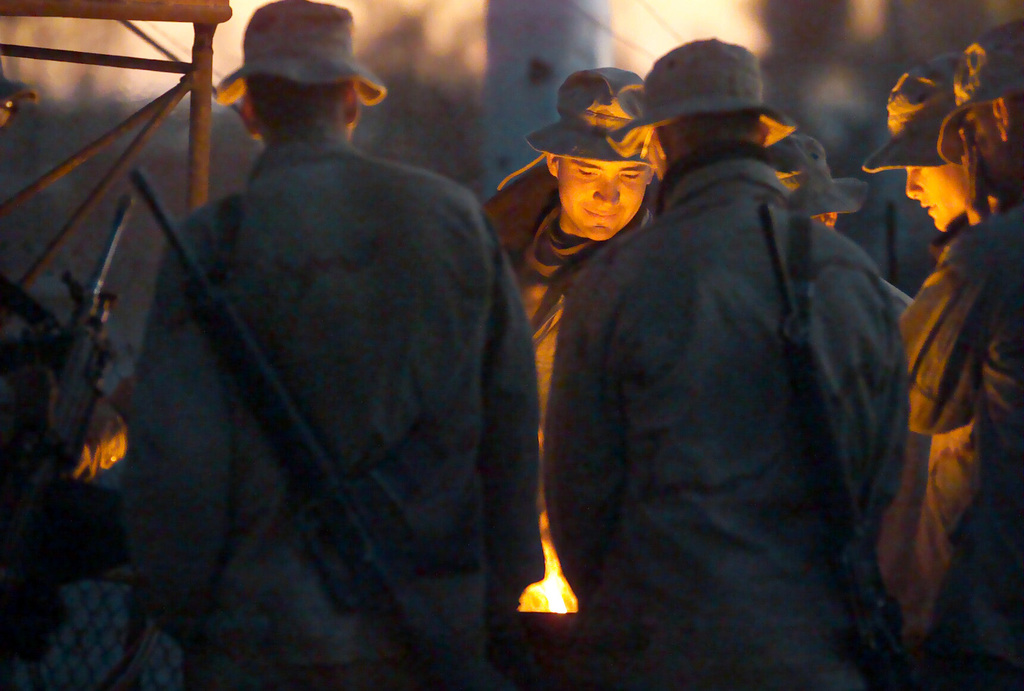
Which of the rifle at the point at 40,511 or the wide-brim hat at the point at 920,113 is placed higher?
the wide-brim hat at the point at 920,113

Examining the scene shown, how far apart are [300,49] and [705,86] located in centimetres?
86

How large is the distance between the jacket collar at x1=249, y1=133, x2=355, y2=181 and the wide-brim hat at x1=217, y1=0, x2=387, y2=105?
0.39ft

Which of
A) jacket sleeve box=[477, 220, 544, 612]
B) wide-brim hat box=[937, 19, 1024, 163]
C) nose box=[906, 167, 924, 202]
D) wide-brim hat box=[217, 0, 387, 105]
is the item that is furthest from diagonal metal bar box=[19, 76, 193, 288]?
wide-brim hat box=[937, 19, 1024, 163]

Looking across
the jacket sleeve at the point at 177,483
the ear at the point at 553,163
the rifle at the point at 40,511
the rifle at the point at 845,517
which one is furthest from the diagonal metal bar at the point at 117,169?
the rifle at the point at 845,517

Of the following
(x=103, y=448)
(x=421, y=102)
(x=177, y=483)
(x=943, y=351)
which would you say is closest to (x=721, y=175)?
(x=943, y=351)

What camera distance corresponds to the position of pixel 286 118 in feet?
7.41

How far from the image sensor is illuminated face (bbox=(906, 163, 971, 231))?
3367mm

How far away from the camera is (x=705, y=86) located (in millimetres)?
2389

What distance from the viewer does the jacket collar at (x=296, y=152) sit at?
7.21 ft

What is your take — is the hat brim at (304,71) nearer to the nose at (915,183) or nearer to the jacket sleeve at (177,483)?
the jacket sleeve at (177,483)

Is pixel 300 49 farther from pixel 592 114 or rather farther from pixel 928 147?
pixel 928 147

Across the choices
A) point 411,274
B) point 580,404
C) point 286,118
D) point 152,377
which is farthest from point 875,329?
point 152,377

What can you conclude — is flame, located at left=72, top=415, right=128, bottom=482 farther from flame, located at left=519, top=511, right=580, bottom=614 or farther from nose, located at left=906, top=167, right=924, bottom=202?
nose, located at left=906, top=167, right=924, bottom=202

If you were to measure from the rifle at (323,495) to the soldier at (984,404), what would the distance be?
120cm
